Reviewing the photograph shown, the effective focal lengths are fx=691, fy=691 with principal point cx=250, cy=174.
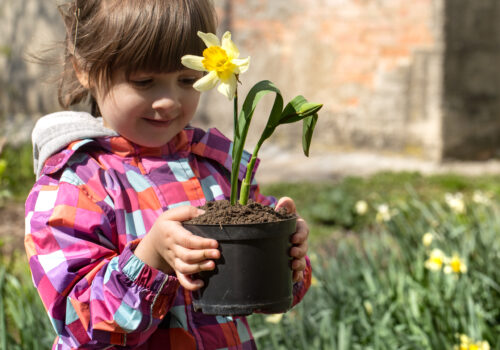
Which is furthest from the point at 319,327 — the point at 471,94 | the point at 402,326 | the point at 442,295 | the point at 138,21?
the point at 471,94

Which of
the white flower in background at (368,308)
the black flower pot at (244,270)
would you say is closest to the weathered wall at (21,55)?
the white flower in background at (368,308)

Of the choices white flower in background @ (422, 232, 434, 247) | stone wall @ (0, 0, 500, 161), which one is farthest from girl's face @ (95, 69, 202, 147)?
stone wall @ (0, 0, 500, 161)

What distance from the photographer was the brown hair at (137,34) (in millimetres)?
1354

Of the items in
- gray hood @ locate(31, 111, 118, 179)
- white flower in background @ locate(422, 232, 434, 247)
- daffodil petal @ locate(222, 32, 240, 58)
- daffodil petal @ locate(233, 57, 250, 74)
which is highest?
daffodil petal @ locate(222, 32, 240, 58)

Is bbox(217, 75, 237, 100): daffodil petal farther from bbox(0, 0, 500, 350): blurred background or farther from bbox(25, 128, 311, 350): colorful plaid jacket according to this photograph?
bbox(0, 0, 500, 350): blurred background

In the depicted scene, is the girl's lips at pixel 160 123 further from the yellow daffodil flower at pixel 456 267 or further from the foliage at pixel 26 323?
the yellow daffodil flower at pixel 456 267

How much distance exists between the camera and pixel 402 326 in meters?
2.56

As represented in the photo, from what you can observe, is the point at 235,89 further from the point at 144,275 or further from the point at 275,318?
the point at 275,318

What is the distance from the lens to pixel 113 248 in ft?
4.47

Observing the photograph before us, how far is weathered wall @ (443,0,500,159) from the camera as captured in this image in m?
7.48

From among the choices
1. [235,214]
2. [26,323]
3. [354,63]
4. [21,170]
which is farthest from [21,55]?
[235,214]

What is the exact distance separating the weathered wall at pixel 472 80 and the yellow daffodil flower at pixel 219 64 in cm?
662

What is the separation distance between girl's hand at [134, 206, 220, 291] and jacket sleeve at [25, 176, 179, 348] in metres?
0.03

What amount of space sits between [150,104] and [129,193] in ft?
0.61
